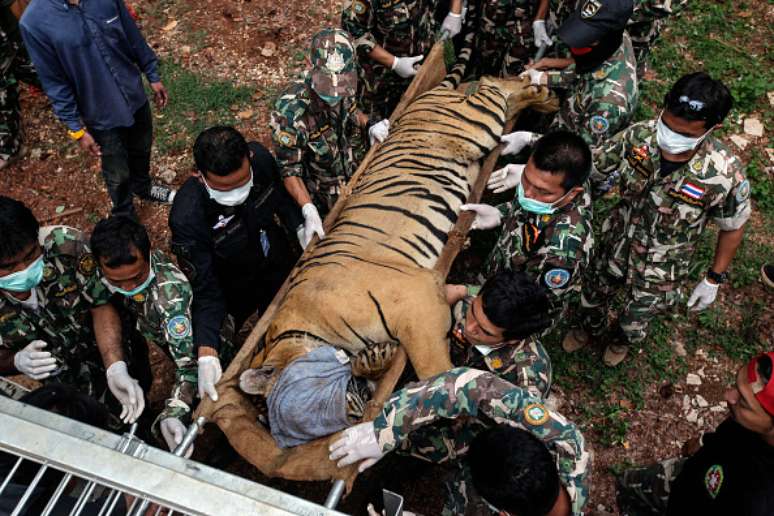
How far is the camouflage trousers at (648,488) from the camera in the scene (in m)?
3.07

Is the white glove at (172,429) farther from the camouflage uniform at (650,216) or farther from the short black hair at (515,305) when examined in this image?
the camouflage uniform at (650,216)

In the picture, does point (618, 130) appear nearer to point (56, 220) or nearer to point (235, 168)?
point (235, 168)

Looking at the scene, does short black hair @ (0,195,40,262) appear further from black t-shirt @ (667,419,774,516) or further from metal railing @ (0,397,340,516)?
black t-shirt @ (667,419,774,516)

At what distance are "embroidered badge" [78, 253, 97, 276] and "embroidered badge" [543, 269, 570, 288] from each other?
8.10ft

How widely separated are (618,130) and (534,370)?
205 cm

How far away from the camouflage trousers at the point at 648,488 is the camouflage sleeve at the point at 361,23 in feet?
12.0

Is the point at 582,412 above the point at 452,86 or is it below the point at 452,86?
below

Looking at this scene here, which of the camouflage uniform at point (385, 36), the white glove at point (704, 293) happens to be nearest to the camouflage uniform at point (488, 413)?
the white glove at point (704, 293)

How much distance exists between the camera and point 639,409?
169 inches

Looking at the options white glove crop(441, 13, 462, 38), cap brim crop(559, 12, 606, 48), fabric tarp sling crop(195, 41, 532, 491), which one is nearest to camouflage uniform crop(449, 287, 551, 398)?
fabric tarp sling crop(195, 41, 532, 491)

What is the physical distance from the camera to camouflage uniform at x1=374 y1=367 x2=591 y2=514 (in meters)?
2.42

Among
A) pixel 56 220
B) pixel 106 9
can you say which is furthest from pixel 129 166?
pixel 106 9

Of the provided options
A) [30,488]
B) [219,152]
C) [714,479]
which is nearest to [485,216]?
[219,152]

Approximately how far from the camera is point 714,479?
2609mm
